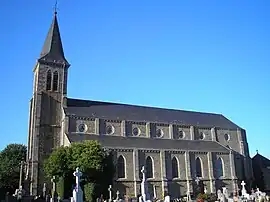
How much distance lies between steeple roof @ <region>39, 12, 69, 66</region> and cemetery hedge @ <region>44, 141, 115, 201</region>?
603 inches

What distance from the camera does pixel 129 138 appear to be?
43.0m

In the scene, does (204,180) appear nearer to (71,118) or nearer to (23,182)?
(71,118)

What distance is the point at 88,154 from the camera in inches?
1286

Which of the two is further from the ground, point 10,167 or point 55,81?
point 55,81

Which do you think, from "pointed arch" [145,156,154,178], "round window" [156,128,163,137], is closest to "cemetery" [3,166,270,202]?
"pointed arch" [145,156,154,178]

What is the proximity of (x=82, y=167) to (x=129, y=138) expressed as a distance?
476 inches

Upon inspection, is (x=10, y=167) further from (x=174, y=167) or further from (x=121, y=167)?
(x=174, y=167)

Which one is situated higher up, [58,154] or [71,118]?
[71,118]

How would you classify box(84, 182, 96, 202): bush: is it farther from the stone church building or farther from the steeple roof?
the steeple roof

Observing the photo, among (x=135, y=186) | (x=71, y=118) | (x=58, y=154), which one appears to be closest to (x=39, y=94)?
(x=71, y=118)

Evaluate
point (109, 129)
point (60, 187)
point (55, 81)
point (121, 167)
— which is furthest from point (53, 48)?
point (60, 187)

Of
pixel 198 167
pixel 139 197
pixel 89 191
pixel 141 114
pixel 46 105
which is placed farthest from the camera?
pixel 141 114

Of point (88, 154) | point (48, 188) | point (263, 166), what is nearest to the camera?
point (88, 154)

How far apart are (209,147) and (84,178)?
2201 centimetres
